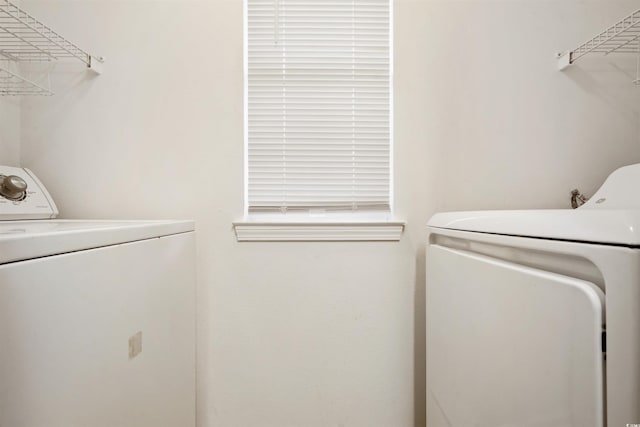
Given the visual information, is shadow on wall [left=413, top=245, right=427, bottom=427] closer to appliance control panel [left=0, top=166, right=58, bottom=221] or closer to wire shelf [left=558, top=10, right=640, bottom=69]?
wire shelf [left=558, top=10, right=640, bottom=69]

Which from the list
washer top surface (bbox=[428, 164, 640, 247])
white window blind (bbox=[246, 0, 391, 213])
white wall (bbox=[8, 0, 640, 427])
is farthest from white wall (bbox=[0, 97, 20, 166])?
washer top surface (bbox=[428, 164, 640, 247])

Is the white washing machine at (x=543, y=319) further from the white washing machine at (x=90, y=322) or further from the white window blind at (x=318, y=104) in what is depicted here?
the white washing machine at (x=90, y=322)

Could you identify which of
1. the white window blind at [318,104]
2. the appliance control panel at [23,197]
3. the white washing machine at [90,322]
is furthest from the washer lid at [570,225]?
the appliance control panel at [23,197]

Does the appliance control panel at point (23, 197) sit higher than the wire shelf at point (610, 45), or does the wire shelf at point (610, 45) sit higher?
the wire shelf at point (610, 45)

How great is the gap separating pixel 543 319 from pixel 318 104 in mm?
919

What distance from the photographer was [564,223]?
0.44 m

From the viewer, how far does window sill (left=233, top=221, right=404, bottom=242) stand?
1.04 meters

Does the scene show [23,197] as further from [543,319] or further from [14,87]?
[543,319]

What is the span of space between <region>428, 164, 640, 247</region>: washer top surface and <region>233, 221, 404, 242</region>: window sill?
20 cm

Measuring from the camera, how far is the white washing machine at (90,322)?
400 millimetres

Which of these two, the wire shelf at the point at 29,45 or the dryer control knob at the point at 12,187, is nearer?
the dryer control knob at the point at 12,187

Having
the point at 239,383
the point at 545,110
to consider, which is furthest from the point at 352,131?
the point at 239,383

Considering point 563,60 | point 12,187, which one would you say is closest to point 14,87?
point 12,187

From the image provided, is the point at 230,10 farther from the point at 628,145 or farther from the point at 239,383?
the point at 628,145
